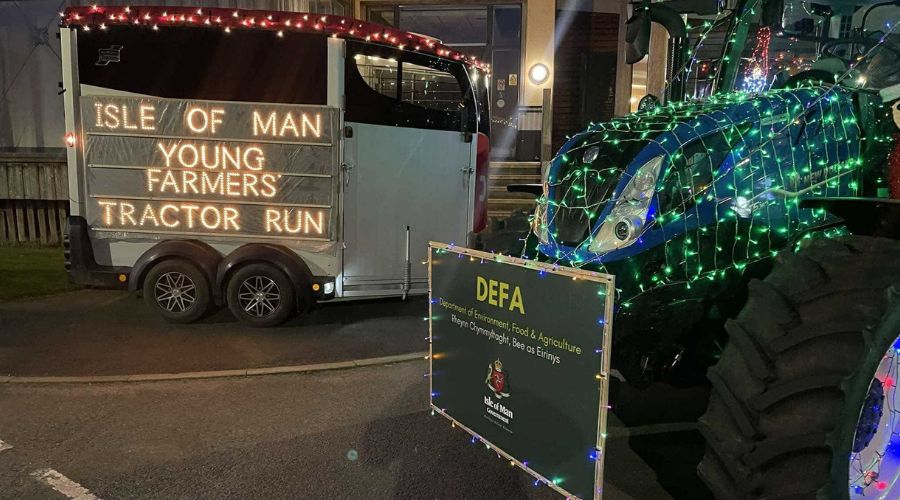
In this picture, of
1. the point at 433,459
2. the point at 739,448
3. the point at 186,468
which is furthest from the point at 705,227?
the point at 186,468

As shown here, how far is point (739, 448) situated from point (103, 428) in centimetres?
418

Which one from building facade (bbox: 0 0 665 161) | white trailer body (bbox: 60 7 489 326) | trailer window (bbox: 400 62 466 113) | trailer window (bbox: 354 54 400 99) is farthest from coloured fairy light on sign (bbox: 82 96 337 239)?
building facade (bbox: 0 0 665 161)

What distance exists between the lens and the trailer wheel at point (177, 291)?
6531 mm

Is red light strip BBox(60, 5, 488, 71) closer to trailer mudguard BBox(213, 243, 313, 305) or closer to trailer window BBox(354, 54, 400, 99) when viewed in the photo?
trailer window BBox(354, 54, 400, 99)

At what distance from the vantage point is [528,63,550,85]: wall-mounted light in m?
13.8

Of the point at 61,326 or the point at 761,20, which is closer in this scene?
the point at 761,20

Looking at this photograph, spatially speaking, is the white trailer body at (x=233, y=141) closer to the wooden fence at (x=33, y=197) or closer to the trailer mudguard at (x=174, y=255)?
the trailer mudguard at (x=174, y=255)

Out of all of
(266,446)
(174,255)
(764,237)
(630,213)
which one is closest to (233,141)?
(174,255)

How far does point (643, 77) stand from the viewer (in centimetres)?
1327

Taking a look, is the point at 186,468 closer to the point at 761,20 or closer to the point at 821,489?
the point at 821,489

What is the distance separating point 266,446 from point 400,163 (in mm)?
3776

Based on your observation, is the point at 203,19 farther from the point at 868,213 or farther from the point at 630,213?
the point at 868,213

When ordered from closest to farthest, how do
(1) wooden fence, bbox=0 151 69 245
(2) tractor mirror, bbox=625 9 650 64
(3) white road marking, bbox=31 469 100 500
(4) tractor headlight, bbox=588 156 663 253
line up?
(4) tractor headlight, bbox=588 156 663 253
(3) white road marking, bbox=31 469 100 500
(2) tractor mirror, bbox=625 9 650 64
(1) wooden fence, bbox=0 151 69 245

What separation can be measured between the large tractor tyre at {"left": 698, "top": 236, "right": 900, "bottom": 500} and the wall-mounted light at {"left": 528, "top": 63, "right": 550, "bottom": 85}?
466 inches
